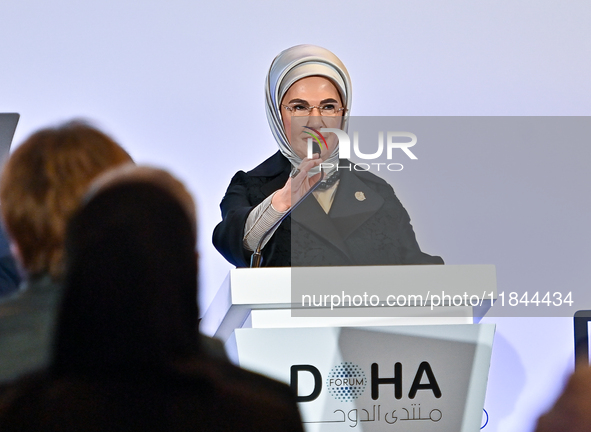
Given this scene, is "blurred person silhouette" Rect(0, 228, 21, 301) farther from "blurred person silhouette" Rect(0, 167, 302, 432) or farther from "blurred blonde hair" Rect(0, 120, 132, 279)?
"blurred person silhouette" Rect(0, 167, 302, 432)

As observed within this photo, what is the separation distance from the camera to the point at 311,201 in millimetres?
1438

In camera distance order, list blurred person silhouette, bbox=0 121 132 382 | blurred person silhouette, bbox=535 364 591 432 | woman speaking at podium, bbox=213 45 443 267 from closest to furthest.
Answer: blurred person silhouette, bbox=535 364 591 432
blurred person silhouette, bbox=0 121 132 382
woman speaking at podium, bbox=213 45 443 267

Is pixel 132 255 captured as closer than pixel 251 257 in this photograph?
Yes

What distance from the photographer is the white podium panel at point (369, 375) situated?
1.01 metres

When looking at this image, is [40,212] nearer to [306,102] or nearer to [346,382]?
[346,382]

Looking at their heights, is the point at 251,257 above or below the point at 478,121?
below

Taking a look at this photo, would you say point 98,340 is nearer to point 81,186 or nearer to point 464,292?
point 81,186

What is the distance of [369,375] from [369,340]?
0.05 meters

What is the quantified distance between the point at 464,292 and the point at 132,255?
61 centimetres

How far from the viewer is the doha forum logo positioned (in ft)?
3.32

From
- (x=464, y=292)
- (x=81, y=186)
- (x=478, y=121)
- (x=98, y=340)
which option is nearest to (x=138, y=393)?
(x=98, y=340)

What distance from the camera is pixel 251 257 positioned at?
131 centimetres

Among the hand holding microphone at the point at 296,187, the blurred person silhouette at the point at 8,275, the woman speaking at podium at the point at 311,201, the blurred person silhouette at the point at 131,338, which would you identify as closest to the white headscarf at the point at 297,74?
the woman speaking at podium at the point at 311,201

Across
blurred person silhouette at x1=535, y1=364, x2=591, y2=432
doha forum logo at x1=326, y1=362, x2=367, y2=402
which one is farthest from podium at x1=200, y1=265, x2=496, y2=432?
blurred person silhouette at x1=535, y1=364, x2=591, y2=432
